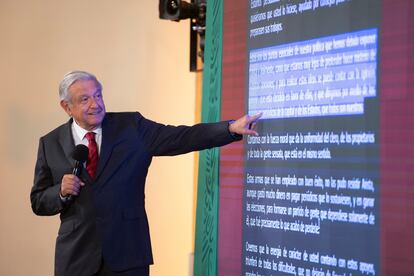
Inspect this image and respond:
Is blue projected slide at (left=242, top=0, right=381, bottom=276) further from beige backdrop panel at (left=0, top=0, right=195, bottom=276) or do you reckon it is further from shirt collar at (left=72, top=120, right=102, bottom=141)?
beige backdrop panel at (left=0, top=0, right=195, bottom=276)

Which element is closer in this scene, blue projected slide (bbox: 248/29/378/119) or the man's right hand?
blue projected slide (bbox: 248/29/378/119)

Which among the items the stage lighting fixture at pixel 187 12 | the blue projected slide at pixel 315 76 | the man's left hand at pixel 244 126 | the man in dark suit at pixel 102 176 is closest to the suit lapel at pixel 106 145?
the man in dark suit at pixel 102 176

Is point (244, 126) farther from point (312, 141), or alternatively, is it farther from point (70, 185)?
point (70, 185)

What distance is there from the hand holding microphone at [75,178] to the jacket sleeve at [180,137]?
0.30 m

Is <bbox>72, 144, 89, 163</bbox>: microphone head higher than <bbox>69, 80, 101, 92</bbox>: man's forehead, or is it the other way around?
<bbox>69, 80, 101, 92</bbox>: man's forehead

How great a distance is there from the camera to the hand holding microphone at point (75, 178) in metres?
2.20

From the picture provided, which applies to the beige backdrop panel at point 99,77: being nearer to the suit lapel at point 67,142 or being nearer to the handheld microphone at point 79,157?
the suit lapel at point 67,142

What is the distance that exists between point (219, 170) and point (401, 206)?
0.96 m

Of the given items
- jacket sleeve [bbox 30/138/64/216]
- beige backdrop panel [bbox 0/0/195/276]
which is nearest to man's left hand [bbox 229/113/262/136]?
jacket sleeve [bbox 30/138/64/216]

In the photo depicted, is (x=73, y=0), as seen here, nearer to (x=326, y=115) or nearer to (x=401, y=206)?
(x=326, y=115)

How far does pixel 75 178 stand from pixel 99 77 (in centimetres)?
196

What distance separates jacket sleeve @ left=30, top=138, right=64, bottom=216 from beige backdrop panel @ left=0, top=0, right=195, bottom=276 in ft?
4.41

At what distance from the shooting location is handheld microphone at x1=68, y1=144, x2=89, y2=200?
2254 mm

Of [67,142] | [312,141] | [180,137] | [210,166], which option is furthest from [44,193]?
[312,141]
